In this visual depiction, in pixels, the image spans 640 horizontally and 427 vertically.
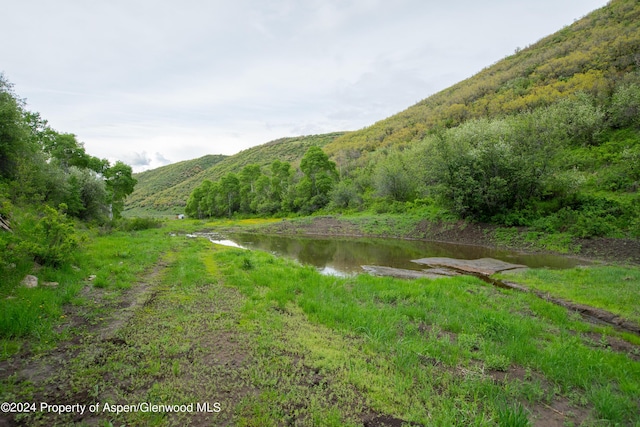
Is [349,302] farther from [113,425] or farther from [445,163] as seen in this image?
[445,163]

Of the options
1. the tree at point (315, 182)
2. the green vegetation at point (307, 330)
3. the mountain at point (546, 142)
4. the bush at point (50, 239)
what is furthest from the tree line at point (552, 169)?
the bush at point (50, 239)

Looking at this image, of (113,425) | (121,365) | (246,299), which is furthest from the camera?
(246,299)

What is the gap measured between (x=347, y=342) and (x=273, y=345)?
1688 mm

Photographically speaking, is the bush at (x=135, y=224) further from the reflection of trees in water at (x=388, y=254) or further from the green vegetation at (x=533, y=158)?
the green vegetation at (x=533, y=158)

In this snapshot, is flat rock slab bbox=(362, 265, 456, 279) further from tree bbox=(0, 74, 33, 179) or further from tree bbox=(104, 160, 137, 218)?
tree bbox=(104, 160, 137, 218)

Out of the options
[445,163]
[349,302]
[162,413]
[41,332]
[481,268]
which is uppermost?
[445,163]

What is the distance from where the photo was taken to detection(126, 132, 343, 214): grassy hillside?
118m

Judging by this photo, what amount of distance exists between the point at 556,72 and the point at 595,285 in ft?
182

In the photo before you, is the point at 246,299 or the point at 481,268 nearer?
the point at 246,299

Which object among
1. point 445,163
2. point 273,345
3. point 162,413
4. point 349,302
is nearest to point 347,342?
point 273,345

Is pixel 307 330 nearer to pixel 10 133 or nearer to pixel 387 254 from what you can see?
pixel 387 254

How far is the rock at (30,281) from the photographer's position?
778 centimetres

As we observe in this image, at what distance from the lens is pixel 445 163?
28.0 metres

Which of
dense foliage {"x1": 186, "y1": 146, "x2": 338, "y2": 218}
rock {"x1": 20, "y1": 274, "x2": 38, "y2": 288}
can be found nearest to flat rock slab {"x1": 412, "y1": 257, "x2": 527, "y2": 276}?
rock {"x1": 20, "y1": 274, "x2": 38, "y2": 288}
